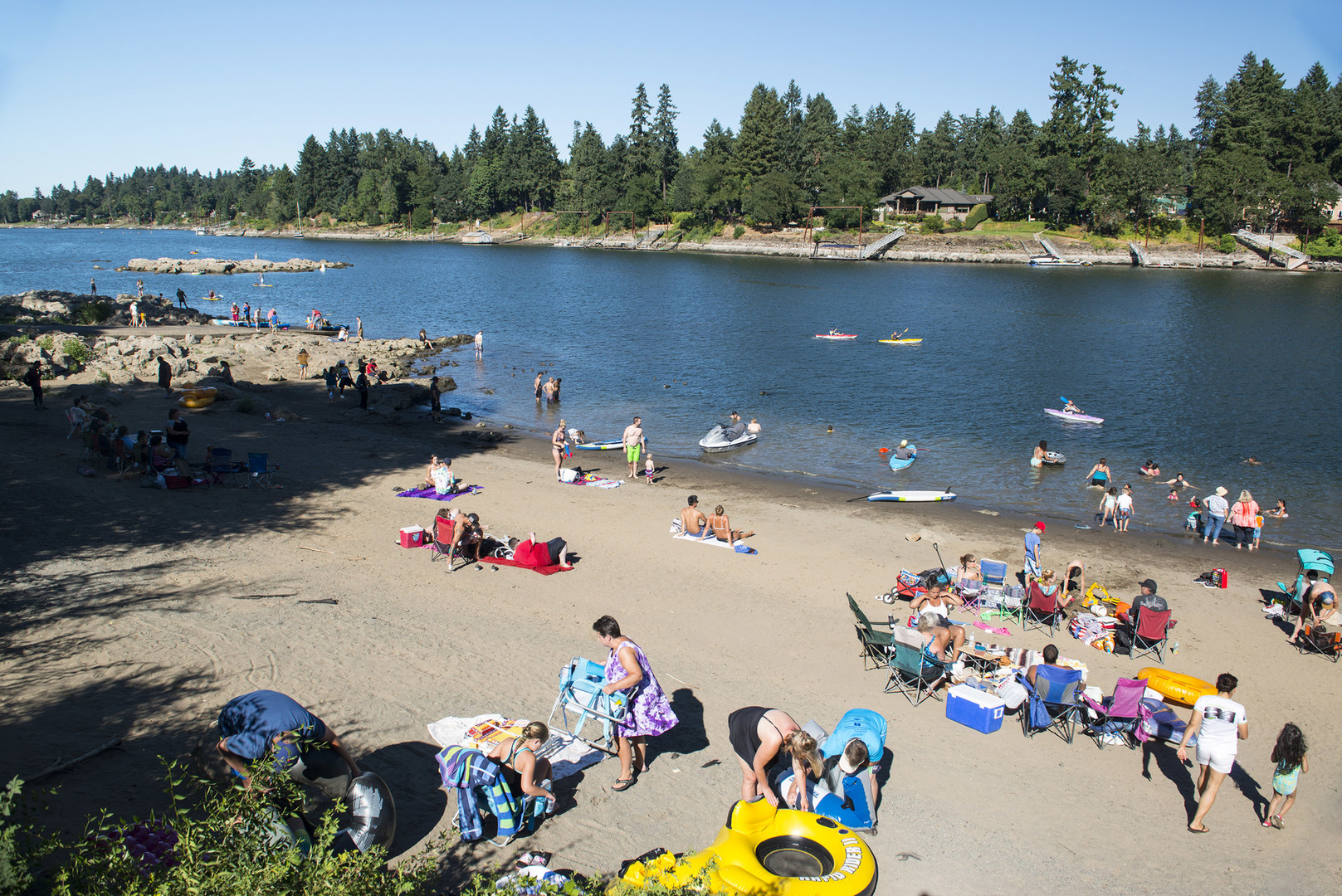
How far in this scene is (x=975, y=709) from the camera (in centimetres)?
956

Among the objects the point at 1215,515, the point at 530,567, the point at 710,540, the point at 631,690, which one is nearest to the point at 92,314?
the point at 530,567

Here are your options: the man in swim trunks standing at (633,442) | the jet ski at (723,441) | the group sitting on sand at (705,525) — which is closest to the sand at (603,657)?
the group sitting on sand at (705,525)

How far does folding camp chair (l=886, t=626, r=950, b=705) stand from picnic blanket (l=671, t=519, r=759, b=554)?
17.6ft

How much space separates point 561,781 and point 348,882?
3.52 m

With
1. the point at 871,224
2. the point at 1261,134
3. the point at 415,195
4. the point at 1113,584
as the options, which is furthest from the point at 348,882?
the point at 415,195

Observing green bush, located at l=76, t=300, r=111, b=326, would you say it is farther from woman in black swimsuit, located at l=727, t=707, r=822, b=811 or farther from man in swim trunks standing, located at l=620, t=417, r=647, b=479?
woman in black swimsuit, located at l=727, t=707, r=822, b=811

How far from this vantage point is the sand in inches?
295

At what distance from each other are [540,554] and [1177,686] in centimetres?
979

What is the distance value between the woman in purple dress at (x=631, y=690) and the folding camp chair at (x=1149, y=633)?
791 centimetres

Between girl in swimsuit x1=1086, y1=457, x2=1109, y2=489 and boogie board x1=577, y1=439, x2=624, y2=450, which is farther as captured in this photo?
boogie board x1=577, y1=439, x2=624, y2=450

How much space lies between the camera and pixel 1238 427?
31.0m

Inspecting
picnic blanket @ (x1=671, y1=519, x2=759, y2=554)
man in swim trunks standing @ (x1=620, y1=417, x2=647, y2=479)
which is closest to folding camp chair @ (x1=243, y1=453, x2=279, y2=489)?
man in swim trunks standing @ (x1=620, y1=417, x2=647, y2=479)

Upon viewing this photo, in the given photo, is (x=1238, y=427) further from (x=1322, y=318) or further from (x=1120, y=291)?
(x=1120, y=291)

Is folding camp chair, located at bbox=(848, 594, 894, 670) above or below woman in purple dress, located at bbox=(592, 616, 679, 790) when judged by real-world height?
below
